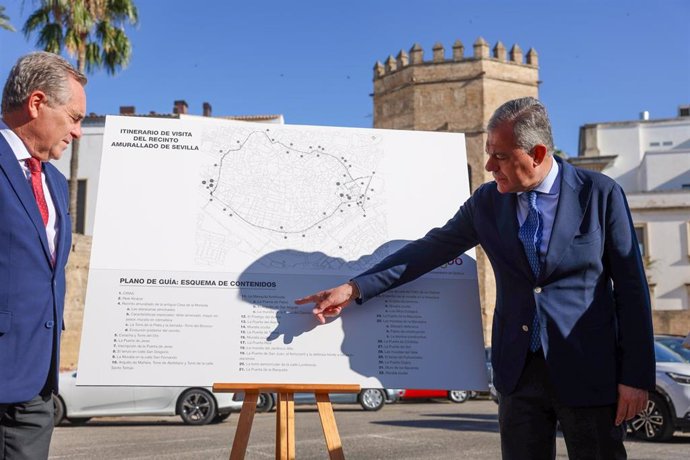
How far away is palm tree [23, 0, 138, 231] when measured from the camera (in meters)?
17.6

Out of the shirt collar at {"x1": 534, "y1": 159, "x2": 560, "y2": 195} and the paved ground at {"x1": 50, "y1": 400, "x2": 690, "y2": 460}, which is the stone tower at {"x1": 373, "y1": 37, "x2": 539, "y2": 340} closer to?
the paved ground at {"x1": 50, "y1": 400, "x2": 690, "y2": 460}

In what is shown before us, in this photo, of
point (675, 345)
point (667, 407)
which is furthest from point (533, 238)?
point (675, 345)

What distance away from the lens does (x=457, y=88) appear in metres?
36.5

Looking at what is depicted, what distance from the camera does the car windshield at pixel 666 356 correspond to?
29.7 ft

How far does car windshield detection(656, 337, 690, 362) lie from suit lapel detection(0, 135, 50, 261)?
840 centimetres

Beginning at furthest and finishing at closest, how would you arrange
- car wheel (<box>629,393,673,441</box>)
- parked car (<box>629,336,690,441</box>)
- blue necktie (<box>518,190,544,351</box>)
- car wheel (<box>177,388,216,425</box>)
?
car wheel (<box>177,388,216,425</box>) < car wheel (<box>629,393,673,441</box>) < parked car (<box>629,336,690,441</box>) < blue necktie (<box>518,190,544,351</box>)

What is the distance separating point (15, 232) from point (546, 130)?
212 cm

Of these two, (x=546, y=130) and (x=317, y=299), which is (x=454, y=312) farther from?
(x=546, y=130)

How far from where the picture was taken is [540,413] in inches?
121

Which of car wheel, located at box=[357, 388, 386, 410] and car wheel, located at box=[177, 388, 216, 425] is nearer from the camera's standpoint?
car wheel, located at box=[177, 388, 216, 425]

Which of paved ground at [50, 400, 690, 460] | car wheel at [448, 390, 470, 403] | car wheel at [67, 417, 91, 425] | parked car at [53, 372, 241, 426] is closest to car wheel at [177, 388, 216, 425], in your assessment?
parked car at [53, 372, 241, 426]

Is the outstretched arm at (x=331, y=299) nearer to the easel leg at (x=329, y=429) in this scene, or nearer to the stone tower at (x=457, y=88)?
the easel leg at (x=329, y=429)

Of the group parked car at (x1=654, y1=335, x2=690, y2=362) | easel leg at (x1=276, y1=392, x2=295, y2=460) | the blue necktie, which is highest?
the blue necktie

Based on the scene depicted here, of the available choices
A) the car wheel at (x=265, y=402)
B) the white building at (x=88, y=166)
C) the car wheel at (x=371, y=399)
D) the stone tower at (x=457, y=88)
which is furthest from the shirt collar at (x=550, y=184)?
the stone tower at (x=457, y=88)
